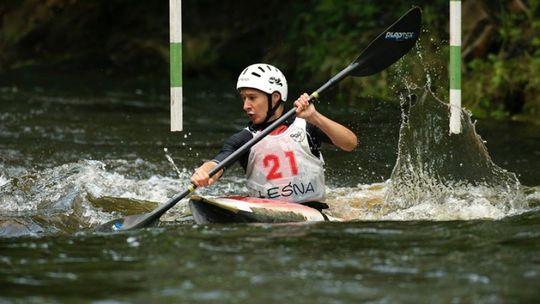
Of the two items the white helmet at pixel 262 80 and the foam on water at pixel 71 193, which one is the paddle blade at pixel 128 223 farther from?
the white helmet at pixel 262 80

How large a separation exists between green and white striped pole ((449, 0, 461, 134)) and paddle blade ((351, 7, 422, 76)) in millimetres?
639

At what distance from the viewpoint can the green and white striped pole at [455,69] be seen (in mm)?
9125

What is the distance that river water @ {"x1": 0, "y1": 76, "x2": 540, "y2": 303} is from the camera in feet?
17.4

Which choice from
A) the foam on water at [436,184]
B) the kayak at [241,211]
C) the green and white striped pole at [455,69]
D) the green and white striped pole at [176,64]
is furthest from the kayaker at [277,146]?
the green and white striped pole at [455,69]

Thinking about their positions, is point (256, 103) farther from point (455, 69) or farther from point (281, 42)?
point (281, 42)

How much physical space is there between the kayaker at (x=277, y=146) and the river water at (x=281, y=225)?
1.44 feet

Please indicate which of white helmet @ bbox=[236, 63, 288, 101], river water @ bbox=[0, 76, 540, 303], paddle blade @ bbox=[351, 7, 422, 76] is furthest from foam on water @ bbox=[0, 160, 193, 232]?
paddle blade @ bbox=[351, 7, 422, 76]

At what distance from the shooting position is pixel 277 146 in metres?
7.61

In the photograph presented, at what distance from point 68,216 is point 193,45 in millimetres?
11530

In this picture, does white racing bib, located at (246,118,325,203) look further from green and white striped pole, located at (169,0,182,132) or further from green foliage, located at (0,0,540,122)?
green foliage, located at (0,0,540,122)

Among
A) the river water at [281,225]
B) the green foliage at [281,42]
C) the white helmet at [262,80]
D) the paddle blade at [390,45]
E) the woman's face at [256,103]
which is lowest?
the river water at [281,225]

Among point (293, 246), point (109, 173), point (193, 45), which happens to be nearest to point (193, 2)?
point (193, 45)

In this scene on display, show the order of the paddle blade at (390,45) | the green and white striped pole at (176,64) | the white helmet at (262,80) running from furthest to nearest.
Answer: the green and white striped pole at (176,64) < the paddle blade at (390,45) < the white helmet at (262,80)

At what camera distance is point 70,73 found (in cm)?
1995
